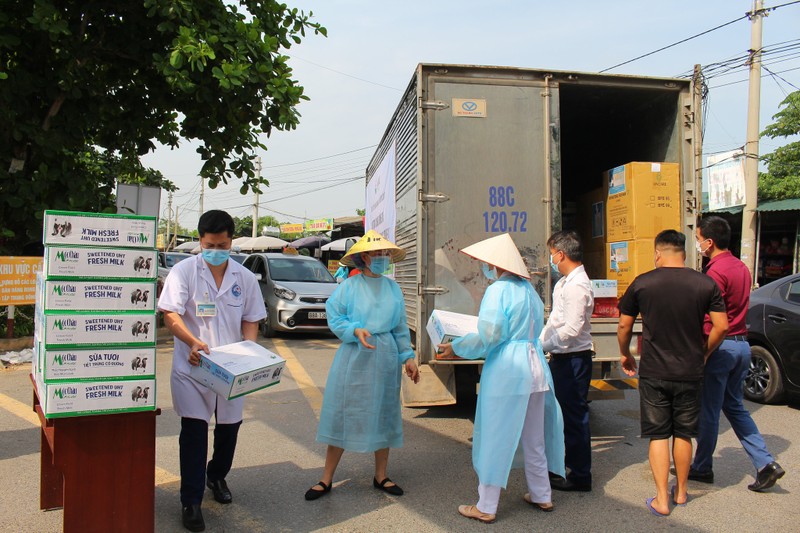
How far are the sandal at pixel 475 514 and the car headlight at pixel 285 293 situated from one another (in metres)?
7.86

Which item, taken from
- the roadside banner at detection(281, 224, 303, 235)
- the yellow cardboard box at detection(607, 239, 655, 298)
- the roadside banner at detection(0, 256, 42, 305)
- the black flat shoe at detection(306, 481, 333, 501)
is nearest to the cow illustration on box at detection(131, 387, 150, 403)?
A: the black flat shoe at detection(306, 481, 333, 501)

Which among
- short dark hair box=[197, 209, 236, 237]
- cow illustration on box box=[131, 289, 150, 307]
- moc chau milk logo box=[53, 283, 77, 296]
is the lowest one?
cow illustration on box box=[131, 289, 150, 307]

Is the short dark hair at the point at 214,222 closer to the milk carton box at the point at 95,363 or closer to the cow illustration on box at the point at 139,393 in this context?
the milk carton box at the point at 95,363

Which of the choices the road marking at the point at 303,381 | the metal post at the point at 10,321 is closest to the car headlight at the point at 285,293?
the road marking at the point at 303,381

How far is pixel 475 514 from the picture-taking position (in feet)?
11.6

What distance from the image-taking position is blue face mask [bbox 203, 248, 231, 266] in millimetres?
3500

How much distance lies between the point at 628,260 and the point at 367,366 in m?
2.93

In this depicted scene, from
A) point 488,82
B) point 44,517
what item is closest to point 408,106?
point 488,82

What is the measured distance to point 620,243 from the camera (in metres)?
5.64

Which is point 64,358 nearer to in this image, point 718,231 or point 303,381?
point 718,231

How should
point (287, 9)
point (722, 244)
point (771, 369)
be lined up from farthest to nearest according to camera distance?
1. point (287, 9)
2. point (771, 369)
3. point (722, 244)

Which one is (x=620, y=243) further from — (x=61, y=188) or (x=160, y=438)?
(x=61, y=188)

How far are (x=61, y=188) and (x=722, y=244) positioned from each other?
896 cm

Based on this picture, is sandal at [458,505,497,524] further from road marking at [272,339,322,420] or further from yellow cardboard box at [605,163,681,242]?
yellow cardboard box at [605,163,681,242]
